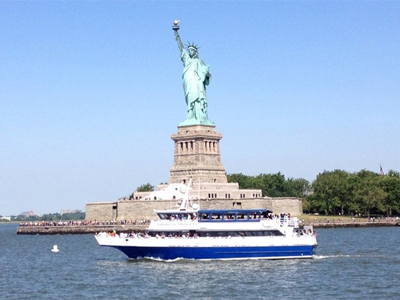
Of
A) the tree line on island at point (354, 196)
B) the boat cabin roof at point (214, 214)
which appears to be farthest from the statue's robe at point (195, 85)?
the boat cabin roof at point (214, 214)

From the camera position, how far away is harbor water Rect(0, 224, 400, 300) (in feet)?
166

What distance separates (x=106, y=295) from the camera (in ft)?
166

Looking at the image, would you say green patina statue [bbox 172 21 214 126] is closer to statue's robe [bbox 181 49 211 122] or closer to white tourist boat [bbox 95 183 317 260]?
statue's robe [bbox 181 49 211 122]

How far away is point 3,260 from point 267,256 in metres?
23.4

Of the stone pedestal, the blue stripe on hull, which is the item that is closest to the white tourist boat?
the blue stripe on hull

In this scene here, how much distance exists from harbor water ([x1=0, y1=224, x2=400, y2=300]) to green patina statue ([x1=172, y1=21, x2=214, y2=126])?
2103 inches

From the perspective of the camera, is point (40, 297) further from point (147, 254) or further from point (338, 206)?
point (338, 206)

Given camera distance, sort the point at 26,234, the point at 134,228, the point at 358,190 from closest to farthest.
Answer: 1. the point at 134,228
2. the point at 26,234
3. the point at 358,190

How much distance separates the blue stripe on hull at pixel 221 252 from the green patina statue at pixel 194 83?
6248 cm

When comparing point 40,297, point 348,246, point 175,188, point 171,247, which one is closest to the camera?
point 40,297

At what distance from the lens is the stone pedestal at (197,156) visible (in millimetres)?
125250

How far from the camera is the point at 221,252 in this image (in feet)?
212

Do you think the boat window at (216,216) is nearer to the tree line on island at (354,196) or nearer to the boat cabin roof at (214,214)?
the boat cabin roof at (214,214)

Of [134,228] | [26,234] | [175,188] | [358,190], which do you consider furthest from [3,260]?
[358,190]
